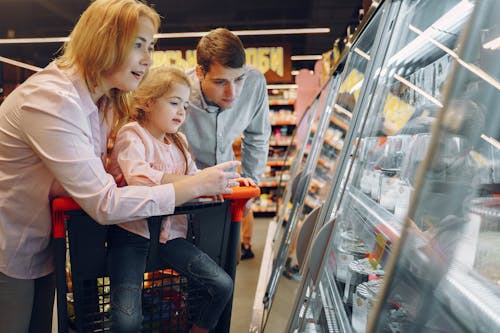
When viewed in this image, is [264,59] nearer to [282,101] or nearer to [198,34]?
[282,101]

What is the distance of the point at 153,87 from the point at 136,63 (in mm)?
227

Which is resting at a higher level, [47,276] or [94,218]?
[94,218]

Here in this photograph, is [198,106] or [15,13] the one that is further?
[15,13]

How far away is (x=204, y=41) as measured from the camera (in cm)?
174

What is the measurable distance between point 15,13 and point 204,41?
7.38m

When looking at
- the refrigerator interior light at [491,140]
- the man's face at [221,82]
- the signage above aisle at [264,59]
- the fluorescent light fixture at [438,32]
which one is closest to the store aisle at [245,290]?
the man's face at [221,82]

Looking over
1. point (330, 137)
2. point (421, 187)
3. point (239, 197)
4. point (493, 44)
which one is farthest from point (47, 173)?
point (330, 137)

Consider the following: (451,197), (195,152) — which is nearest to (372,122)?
(451,197)

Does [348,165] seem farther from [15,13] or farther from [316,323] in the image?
[15,13]

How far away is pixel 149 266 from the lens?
1164 millimetres

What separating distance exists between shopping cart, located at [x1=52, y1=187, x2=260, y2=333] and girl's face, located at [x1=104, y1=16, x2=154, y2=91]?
36cm

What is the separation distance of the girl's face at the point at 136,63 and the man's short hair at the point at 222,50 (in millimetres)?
506

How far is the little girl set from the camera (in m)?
1.07

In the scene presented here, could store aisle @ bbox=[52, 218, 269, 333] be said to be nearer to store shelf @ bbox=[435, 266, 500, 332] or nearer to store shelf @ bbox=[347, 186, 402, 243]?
store shelf @ bbox=[347, 186, 402, 243]
